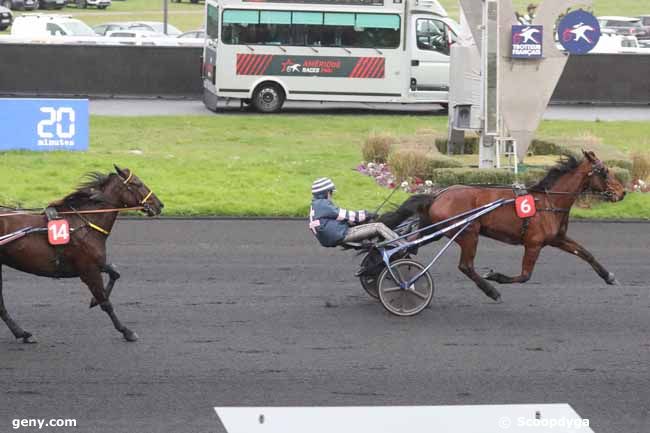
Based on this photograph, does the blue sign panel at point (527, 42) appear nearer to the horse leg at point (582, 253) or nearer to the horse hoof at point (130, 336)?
the horse leg at point (582, 253)

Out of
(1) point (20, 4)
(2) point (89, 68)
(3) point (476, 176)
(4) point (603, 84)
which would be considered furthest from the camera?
(1) point (20, 4)

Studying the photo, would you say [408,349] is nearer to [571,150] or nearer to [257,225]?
[257,225]

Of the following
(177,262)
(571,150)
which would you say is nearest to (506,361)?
(177,262)

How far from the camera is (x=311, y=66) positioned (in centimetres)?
2762

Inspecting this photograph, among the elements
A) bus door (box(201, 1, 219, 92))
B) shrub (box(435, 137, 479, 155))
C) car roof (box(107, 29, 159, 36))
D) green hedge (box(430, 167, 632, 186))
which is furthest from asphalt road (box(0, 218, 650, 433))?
car roof (box(107, 29, 159, 36))

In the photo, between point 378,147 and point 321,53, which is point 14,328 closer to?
point 378,147

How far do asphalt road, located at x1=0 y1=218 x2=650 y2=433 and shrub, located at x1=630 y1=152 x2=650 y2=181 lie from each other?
447cm

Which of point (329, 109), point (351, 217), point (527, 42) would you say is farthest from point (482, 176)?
point (329, 109)

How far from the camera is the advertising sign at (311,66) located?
2739 centimetres

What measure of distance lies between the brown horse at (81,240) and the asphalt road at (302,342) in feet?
1.56

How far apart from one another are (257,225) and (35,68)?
14.9 meters

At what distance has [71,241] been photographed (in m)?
9.97

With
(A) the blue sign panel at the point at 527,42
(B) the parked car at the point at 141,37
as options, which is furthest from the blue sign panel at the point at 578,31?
(B) the parked car at the point at 141,37

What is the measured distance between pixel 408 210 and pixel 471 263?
0.81 m
